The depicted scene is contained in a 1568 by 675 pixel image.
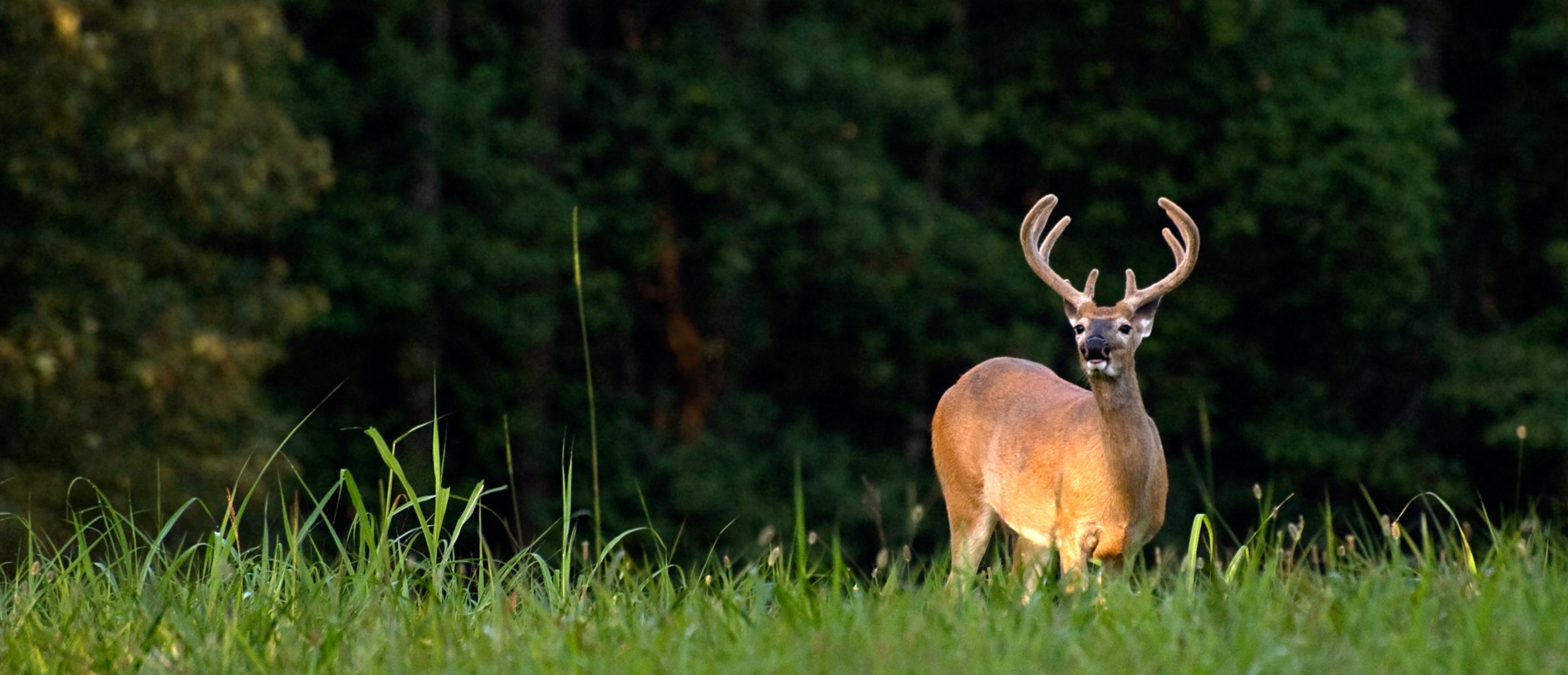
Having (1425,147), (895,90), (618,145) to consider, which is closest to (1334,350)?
(1425,147)

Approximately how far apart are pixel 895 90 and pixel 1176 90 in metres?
3.37

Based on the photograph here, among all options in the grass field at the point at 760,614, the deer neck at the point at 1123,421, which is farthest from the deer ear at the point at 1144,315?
the grass field at the point at 760,614

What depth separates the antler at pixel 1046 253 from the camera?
569 cm

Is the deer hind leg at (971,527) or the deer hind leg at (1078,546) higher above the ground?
the deer hind leg at (1078,546)

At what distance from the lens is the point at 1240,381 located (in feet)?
74.8

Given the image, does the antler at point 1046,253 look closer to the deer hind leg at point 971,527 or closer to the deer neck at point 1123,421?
the deer neck at point 1123,421

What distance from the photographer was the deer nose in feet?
17.7

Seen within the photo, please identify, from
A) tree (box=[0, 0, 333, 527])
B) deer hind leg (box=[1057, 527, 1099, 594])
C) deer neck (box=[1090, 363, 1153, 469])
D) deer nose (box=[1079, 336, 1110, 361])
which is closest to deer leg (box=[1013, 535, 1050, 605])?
deer hind leg (box=[1057, 527, 1099, 594])

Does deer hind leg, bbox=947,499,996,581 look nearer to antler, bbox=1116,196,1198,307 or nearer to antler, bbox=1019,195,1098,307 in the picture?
antler, bbox=1019,195,1098,307

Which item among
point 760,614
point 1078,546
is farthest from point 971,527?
point 760,614

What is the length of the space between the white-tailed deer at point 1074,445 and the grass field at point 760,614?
85 cm

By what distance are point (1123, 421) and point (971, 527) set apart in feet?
3.85

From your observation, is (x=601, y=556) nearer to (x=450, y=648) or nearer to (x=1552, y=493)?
A: (x=450, y=648)

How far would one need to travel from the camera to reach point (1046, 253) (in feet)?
20.0
